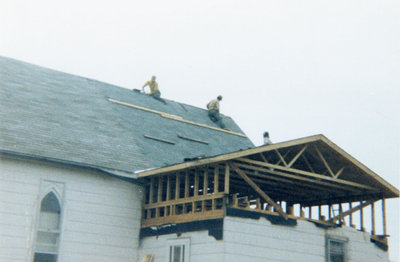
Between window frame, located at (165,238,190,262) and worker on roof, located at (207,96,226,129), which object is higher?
worker on roof, located at (207,96,226,129)

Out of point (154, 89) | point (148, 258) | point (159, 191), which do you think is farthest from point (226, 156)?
point (154, 89)

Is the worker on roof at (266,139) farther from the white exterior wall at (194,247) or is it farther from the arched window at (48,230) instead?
the arched window at (48,230)

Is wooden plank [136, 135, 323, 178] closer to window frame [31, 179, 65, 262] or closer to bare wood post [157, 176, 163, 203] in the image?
bare wood post [157, 176, 163, 203]

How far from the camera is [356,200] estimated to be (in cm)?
1948

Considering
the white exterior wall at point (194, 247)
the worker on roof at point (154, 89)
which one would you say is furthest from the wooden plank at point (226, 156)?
the worker on roof at point (154, 89)

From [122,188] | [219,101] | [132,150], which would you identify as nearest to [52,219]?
[122,188]

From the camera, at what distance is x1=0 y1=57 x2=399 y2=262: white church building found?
15.9 meters

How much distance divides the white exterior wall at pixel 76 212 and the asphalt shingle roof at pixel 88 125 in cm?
54

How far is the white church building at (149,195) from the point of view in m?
15.9

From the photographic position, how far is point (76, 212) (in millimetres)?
16984

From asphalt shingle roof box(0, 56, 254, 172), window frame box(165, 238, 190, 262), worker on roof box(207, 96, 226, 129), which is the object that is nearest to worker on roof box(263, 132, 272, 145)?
window frame box(165, 238, 190, 262)

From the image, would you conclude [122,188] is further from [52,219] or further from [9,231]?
[9,231]

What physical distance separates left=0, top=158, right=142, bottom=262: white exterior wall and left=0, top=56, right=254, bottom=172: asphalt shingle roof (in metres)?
0.54

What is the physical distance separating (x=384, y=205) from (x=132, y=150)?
8.35m
